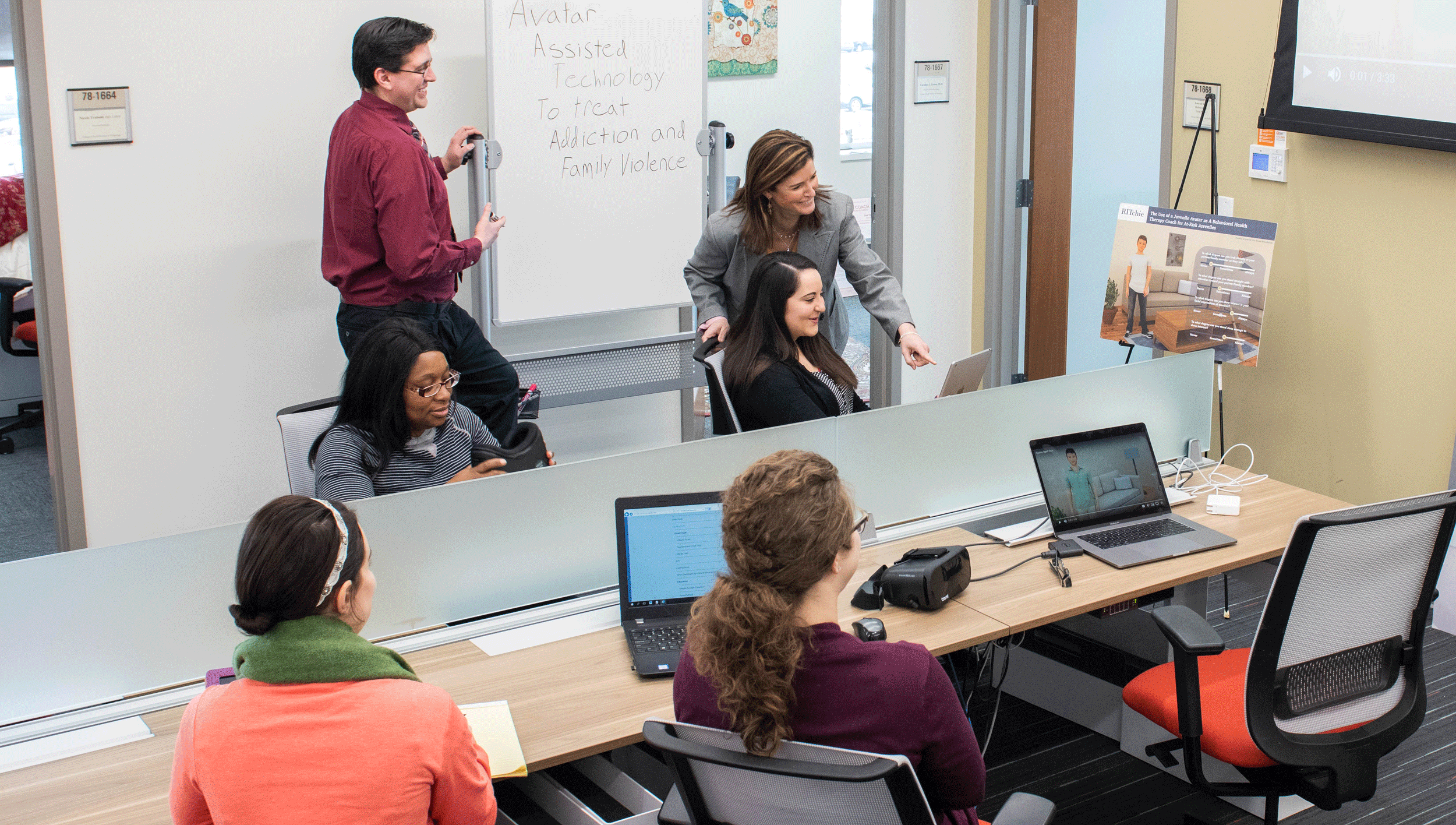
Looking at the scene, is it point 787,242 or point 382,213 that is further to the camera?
point 787,242

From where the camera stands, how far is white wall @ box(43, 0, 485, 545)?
3881 millimetres

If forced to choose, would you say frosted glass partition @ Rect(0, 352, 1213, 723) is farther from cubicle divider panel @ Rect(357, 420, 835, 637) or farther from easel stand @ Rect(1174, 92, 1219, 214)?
easel stand @ Rect(1174, 92, 1219, 214)

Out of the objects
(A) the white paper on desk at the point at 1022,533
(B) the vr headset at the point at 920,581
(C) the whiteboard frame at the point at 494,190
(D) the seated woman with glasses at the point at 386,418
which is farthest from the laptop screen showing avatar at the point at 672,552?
(C) the whiteboard frame at the point at 494,190

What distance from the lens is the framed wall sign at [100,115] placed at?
3801 mm

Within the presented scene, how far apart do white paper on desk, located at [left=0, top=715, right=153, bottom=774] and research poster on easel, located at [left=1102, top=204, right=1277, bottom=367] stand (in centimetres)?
322

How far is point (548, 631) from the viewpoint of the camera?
2486 millimetres

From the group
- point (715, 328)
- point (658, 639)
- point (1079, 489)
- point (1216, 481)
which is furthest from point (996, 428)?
point (658, 639)

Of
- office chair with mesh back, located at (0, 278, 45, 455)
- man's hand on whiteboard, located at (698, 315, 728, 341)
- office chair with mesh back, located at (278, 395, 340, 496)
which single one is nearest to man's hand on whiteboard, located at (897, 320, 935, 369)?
man's hand on whiteboard, located at (698, 315, 728, 341)

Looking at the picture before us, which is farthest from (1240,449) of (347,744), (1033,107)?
(347,744)

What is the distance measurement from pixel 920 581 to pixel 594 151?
101 inches

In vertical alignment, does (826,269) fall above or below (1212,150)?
below

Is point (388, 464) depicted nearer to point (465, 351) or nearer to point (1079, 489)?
point (465, 351)

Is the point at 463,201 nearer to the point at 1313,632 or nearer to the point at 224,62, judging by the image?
the point at 224,62

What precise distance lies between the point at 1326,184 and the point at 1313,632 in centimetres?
243
